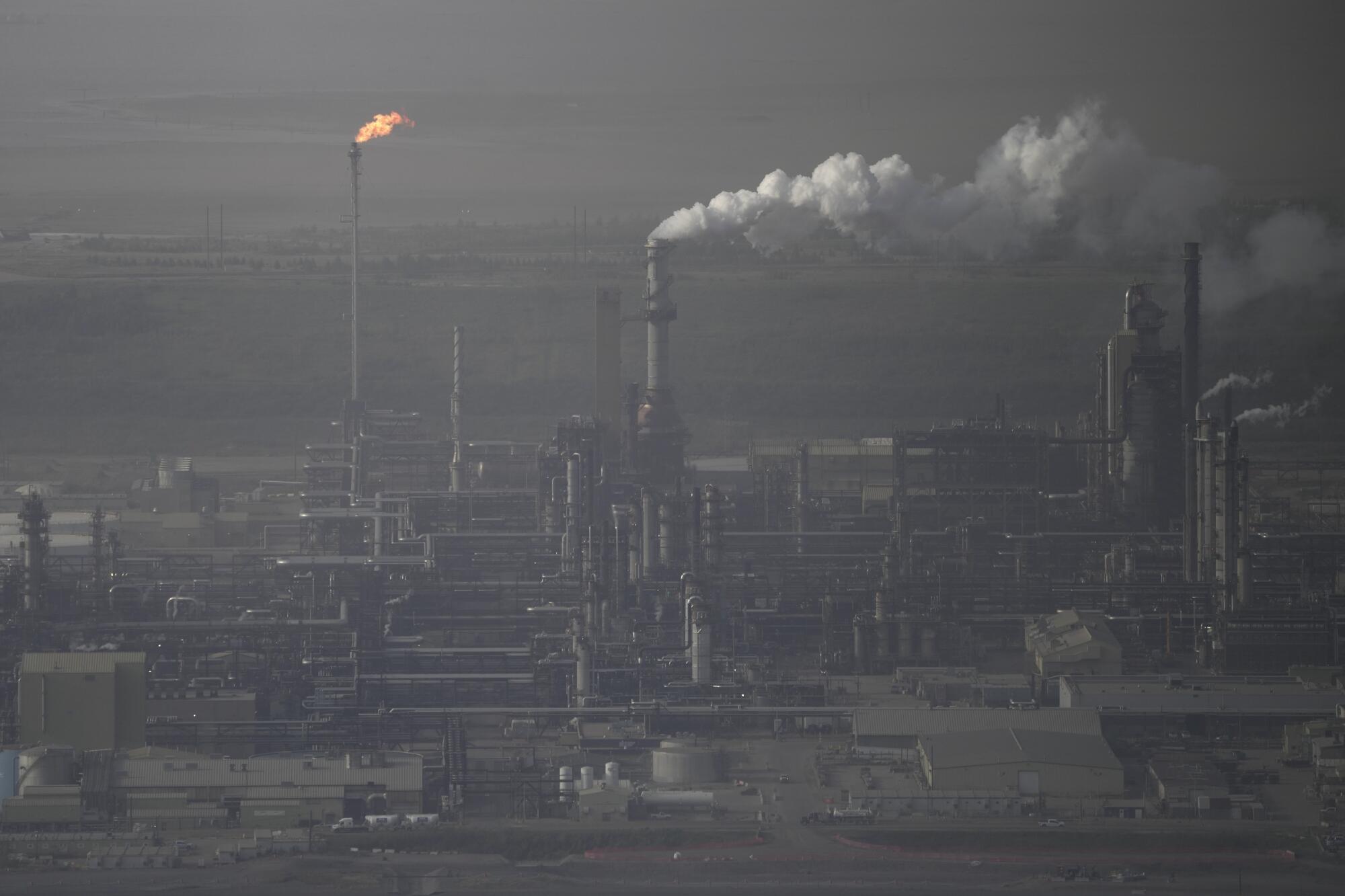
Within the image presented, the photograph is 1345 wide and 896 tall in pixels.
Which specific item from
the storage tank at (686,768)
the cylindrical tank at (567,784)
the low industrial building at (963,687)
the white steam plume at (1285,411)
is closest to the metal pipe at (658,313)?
the white steam plume at (1285,411)

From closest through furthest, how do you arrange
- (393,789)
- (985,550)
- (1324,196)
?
(393,789) < (985,550) < (1324,196)

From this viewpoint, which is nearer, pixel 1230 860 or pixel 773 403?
pixel 1230 860

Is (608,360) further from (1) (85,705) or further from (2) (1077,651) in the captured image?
(1) (85,705)

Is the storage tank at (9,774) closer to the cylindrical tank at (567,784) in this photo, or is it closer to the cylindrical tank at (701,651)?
the cylindrical tank at (567,784)

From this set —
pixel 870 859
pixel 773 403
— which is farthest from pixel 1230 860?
pixel 773 403

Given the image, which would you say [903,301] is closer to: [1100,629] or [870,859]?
[1100,629]

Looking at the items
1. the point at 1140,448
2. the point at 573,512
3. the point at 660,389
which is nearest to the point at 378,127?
the point at 660,389
